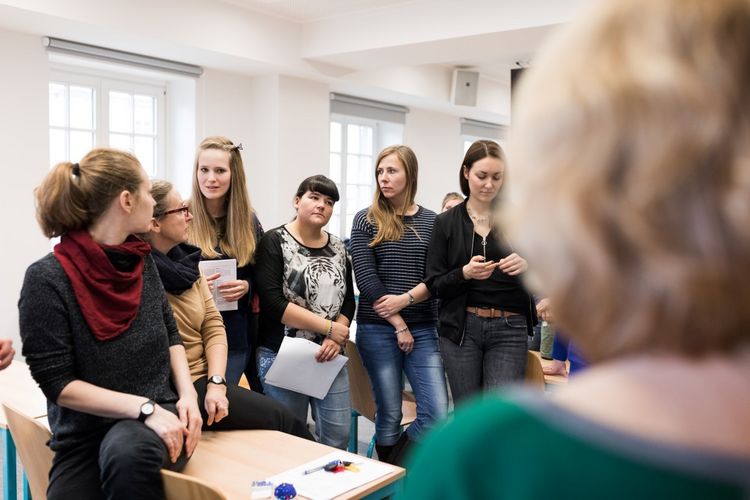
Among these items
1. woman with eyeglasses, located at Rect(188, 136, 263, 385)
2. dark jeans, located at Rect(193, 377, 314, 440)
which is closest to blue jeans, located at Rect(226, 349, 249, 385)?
woman with eyeglasses, located at Rect(188, 136, 263, 385)

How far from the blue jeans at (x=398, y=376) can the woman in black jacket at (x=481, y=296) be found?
0.17 metres

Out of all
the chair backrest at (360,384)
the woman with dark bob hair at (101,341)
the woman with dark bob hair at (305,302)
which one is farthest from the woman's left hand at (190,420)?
the chair backrest at (360,384)

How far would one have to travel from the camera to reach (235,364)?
8.95 ft

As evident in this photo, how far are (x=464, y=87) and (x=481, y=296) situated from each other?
5642mm

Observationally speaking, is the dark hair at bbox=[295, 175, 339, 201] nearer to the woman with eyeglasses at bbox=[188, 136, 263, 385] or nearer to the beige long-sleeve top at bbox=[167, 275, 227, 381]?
the woman with eyeglasses at bbox=[188, 136, 263, 385]

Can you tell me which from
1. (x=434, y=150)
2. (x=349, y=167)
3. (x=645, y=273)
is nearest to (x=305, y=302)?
(x=645, y=273)

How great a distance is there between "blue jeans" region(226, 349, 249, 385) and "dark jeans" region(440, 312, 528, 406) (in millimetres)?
828

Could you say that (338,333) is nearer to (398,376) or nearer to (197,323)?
(398,376)

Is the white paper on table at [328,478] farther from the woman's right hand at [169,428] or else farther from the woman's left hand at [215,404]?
the woman's left hand at [215,404]

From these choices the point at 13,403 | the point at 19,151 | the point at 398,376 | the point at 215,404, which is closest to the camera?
the point at 215,404

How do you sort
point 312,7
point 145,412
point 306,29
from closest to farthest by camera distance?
point 145,412 → point 312,7 → point 306,29

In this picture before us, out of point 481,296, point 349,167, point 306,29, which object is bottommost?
point 481,296

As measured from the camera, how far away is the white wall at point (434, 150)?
27.3 ft

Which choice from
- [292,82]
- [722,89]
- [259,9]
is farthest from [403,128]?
[722,89]
